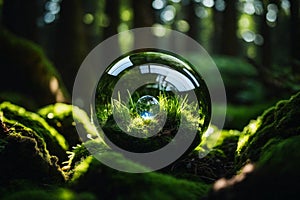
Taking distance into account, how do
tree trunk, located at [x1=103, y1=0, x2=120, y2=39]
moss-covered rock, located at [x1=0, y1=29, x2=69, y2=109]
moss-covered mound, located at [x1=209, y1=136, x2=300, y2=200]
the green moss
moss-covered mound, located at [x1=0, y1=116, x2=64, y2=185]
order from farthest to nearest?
tree trunk, located at [x1=103, y1=0, x2=120, y2=39] → moss-covered rock, located at [x1=0, y1=29, x2=69, y2=109] → the green moss → moss-covered mound, located at [x1=0, y1=116, x2=64, y2=185] → moss-covered mound, located at [x1=209, y1=136, x2=300, y2=200]

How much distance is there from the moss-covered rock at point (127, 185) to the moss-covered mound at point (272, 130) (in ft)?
2.75

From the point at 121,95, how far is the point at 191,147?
0.88m

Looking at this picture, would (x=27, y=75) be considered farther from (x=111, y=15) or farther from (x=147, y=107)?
(x=111, y=15)

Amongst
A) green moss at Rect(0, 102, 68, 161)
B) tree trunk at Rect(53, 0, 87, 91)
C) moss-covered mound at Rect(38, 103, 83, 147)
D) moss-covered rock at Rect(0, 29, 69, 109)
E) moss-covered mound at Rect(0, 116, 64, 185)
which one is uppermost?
tree trunk at Rect(53, 0, 87, 91)

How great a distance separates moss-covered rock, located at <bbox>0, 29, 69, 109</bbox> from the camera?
8391 mm

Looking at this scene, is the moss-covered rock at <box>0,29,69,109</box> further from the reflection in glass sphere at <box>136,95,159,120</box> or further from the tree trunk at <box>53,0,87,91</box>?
the reflection in glass sphere at <box>136,95,159,120</box>

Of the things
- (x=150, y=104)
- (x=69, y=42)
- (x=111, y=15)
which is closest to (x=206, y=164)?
(x=150, y=104)

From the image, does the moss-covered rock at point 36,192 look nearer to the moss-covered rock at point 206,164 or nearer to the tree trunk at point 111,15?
the moss-covered rock at point 206,164

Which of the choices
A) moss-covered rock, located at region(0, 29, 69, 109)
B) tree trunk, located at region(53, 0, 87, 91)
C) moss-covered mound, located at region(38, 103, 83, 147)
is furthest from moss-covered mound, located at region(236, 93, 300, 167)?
tree trunk, located at region(53, 0, 87, 91)

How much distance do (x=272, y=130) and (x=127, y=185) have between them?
1.79 meters

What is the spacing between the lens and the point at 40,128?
14.5ft

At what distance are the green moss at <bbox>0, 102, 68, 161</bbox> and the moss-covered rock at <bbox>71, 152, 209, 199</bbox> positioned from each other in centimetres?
154

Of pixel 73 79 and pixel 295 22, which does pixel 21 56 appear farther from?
pixel 295 22

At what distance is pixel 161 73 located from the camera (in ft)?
11.5
